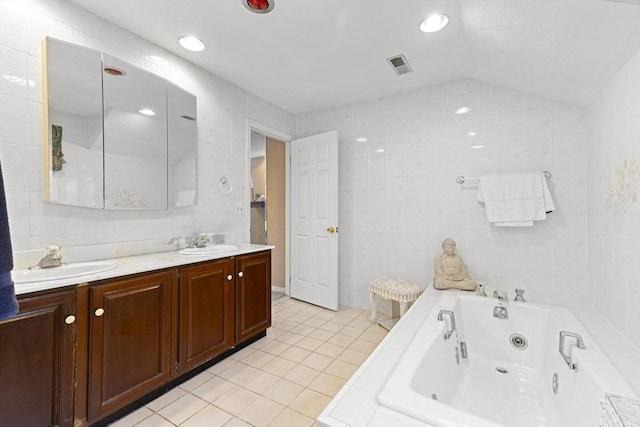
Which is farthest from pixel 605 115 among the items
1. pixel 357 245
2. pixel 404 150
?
pixel 357 245

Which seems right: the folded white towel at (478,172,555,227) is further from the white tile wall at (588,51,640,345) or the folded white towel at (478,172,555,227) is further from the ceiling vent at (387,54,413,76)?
the ceiling vent at (387,54,413,76)

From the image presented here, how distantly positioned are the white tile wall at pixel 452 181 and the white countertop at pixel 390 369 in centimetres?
54

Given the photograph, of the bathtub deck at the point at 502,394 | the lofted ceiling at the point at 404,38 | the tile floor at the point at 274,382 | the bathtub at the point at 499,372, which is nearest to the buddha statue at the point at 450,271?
the bathtub at the point at 499,372

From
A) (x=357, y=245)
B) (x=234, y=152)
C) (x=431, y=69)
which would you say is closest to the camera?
(x=431, y=69)

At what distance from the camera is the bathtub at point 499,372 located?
1.15 m

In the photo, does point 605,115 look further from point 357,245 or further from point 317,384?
point 317,384

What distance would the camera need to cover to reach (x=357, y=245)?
3.34 metres

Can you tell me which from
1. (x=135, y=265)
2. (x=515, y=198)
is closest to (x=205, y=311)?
(x=135, y=265)

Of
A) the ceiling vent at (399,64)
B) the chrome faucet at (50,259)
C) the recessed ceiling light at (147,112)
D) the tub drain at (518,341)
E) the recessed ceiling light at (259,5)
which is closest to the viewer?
the chrome faucet at (50,259)

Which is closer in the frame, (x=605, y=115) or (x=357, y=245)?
(x=605, y=115)

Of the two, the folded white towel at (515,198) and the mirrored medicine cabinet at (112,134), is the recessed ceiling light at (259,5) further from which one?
the folded white towel at (515,198)

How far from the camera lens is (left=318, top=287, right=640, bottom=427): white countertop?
3.28 feet

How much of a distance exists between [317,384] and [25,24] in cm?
270

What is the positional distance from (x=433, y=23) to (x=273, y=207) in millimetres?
2855
